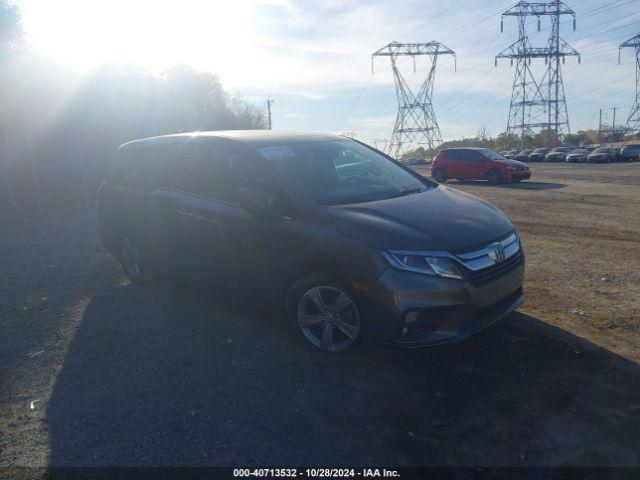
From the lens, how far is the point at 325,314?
4359 millimetres

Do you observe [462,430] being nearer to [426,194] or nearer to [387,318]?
[387,318]

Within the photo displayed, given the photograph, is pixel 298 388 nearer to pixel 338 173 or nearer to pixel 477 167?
pixel 338 173

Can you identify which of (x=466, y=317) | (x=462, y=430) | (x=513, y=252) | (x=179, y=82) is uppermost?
(x=179, y=82)

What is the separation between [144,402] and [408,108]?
63942mm

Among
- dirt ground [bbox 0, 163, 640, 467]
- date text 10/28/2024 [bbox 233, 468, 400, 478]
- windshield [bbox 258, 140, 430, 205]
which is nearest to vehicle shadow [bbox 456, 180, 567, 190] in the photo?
dirt ground [bbox 0, 163, 640, 467]

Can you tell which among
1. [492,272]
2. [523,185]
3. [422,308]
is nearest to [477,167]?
[523,185]

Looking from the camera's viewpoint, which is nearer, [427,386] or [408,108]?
[427,386]

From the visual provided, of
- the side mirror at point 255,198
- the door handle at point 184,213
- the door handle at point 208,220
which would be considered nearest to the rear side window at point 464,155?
the door handle at point 184,213

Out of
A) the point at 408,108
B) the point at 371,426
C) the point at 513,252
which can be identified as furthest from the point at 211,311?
the point at 408,108

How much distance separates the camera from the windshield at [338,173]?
15.5 ft

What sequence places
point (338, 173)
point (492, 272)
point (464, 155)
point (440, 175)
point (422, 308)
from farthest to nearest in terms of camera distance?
point (440, 175) → point (464, 155) → point (338, 173) → point (492, 272) → point (422, 308)

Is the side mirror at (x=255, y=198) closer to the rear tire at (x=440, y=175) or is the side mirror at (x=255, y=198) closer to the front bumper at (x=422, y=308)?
the front bumper at (x=422, y=308)

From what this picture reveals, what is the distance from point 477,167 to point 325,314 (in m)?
20.4

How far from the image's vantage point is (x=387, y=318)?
396cm
